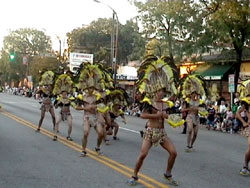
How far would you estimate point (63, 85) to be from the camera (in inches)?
510

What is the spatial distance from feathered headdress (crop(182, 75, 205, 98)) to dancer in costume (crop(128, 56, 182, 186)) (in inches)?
151

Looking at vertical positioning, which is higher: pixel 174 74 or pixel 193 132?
pixel 174 74

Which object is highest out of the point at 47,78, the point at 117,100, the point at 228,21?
the point at 228,21

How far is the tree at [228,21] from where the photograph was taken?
71.4 feet

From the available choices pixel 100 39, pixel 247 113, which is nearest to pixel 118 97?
pixel 247 113

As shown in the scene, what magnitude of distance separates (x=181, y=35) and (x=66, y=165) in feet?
60.4

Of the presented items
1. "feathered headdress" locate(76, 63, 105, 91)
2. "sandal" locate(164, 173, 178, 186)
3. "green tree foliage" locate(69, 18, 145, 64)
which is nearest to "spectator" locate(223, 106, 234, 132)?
"feathered headdress" locate(76, 63, 105, 91)

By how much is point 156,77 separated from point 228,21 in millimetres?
16134

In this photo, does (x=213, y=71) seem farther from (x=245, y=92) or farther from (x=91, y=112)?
(x=245, y=92)

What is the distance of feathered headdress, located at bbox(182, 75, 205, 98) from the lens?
1109 centimetres

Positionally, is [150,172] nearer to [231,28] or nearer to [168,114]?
[168,114]

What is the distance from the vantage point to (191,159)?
10070mm

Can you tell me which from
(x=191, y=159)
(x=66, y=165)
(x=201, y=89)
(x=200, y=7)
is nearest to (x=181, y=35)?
(x=200, y=7)

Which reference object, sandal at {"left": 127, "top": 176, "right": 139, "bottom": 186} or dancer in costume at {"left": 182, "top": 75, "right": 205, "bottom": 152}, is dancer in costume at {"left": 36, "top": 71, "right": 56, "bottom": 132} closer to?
dancer in costume at {"left": 182, "top": 75, "right": 205, "bottom": 152}
